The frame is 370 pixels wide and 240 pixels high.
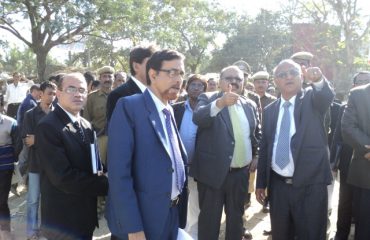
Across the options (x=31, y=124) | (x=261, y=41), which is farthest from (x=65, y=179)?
(x=261, y=41)

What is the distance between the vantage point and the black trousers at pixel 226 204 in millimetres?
3814

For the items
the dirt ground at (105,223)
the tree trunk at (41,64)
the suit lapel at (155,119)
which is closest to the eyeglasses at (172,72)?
the suit lapel at (155,119)

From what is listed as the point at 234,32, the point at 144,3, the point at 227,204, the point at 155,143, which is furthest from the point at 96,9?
the point at 234,32

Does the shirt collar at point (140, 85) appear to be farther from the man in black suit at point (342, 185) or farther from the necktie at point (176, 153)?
the man in black suit at point (342, 185)

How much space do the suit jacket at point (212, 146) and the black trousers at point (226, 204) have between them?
0.46 feet

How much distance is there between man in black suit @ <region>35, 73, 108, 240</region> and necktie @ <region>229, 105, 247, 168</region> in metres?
1.46

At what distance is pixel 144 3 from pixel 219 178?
43.0 ft

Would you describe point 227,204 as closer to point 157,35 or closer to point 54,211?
point 54,211

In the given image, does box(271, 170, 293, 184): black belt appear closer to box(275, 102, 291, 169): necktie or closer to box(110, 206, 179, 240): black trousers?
box(275, 102, 291, 169): necktie

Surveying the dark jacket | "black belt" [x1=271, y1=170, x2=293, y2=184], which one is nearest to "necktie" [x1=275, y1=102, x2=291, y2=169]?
"black belt" [x1=271, y1=170, x2=293, y2=184]

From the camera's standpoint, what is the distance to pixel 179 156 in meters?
2.51

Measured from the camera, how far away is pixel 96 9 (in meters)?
14.0

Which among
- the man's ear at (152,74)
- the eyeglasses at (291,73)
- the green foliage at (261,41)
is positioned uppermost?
the green foliage at (261,41)

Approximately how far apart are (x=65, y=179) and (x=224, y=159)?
158 cm
